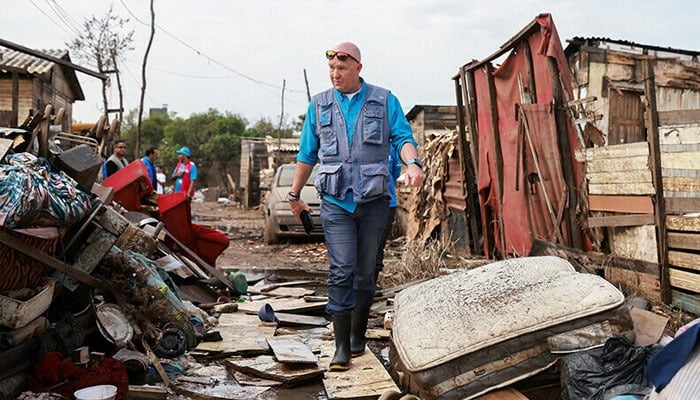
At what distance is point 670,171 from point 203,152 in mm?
40890

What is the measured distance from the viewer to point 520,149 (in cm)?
852

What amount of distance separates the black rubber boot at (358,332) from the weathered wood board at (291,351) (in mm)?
308

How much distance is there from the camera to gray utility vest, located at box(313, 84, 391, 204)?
16.0 feet

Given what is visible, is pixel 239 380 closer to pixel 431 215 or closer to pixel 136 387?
pixel 136 387

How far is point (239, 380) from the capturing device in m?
4.78

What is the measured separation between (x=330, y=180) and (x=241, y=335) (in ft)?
6.24

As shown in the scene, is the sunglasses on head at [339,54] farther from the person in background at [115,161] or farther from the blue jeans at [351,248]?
the person in background at [115,161]

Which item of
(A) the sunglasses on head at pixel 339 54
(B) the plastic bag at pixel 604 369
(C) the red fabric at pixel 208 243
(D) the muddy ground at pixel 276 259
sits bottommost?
(D) the muddy ground at pixel 276 259

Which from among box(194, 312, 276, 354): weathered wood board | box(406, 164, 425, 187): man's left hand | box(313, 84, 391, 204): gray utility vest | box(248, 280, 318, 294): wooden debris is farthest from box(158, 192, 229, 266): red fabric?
box(406, 164, 425, 187): man's left hand

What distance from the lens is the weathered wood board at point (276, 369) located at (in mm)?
4672

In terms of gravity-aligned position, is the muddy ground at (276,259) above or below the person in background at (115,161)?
below

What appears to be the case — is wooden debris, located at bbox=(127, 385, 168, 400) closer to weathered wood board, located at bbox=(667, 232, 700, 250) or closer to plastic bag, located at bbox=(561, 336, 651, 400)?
plastic bag, located at bbox=(561, 336, 651, 400)

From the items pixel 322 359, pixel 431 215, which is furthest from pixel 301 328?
pixel 431 215

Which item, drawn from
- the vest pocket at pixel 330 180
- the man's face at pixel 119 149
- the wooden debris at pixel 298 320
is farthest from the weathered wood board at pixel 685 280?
the man's face at pixel 119 149
